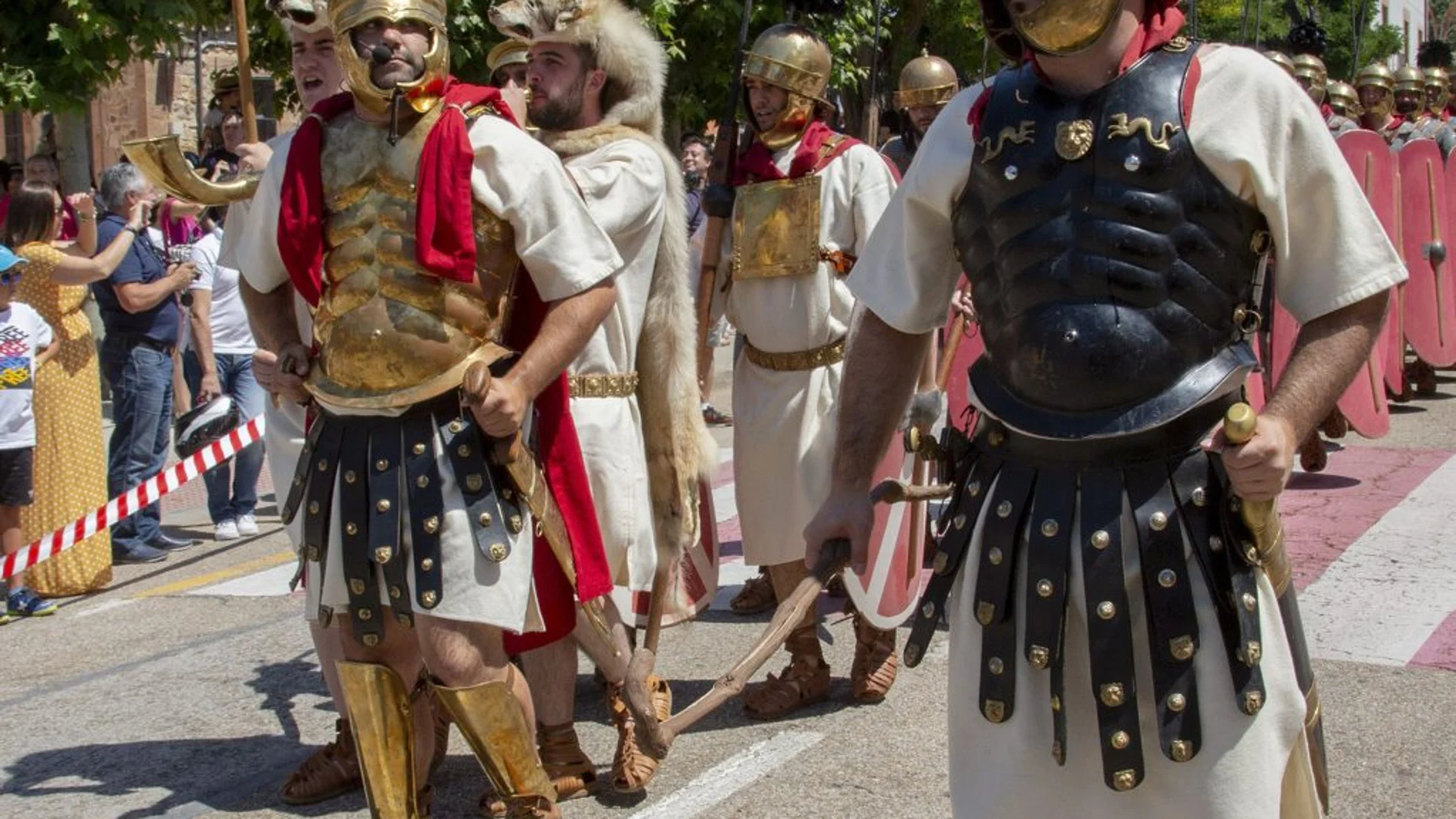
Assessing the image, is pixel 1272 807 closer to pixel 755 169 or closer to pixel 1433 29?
pixel 755 169

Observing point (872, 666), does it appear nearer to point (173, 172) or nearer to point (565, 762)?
point (565, 762)

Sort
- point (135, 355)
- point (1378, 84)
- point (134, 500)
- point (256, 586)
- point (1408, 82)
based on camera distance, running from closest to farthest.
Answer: point (256, 586), point (134, 500), point (135, 355), point (1378, 84), point (1408, 82)

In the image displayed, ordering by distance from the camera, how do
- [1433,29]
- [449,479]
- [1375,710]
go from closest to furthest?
[449,479], [1375,710], [1433,29]

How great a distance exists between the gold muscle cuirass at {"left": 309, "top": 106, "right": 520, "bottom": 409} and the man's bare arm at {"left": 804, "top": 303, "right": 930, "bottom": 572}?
977 millimetres

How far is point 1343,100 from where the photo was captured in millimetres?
11789

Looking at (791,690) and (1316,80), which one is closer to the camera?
(791,690)

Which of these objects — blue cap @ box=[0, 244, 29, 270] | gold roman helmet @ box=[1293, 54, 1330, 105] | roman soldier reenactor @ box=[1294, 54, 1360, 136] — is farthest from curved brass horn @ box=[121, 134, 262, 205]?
gold roman helmet @ box=[1293, 54, 1330, 105]

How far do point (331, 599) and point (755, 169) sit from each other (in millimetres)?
2325

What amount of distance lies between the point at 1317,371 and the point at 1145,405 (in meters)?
0.27

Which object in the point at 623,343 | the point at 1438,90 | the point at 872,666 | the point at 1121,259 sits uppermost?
the point at 1121,259

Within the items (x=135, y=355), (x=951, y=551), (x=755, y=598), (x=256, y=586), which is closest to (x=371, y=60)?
(x=951, y=551)

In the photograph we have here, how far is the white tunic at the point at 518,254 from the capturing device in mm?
3457

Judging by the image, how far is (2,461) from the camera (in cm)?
669

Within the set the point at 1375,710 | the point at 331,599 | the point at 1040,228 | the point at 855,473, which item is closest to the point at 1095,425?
the point at 1040,228
